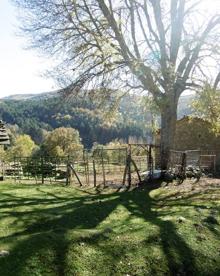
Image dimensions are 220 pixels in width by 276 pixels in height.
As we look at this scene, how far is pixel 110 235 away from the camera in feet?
34.3

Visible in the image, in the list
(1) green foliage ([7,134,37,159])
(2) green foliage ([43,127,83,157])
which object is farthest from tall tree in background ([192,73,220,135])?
(1) green foliage ([7,134,37,159])

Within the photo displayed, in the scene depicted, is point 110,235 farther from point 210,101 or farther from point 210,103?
point 210,103

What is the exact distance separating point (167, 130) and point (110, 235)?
1400 cm

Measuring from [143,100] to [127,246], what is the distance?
59.9 feet

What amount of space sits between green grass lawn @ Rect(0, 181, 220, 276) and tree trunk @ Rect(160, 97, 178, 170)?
5792 mm

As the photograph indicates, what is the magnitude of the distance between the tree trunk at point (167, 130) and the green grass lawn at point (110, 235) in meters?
5.79

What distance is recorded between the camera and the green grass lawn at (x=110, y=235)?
8648 mm

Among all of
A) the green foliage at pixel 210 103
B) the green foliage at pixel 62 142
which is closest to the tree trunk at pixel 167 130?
the green foliage at pixel 210 103

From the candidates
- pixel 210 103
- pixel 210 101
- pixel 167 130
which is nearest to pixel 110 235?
pixel 210 101

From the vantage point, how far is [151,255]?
9492mm

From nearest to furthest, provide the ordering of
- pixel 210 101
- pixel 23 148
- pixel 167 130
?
pixel 210 101 → pixel 167 130 → pixel 23 148

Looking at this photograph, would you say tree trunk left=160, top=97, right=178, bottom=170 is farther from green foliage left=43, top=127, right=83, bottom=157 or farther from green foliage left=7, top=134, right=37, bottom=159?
green foliage left=7, top=134, right=37, bottom=159

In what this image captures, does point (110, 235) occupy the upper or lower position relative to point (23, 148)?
lower

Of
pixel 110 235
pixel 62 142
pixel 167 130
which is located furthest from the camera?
pixel 62 142
